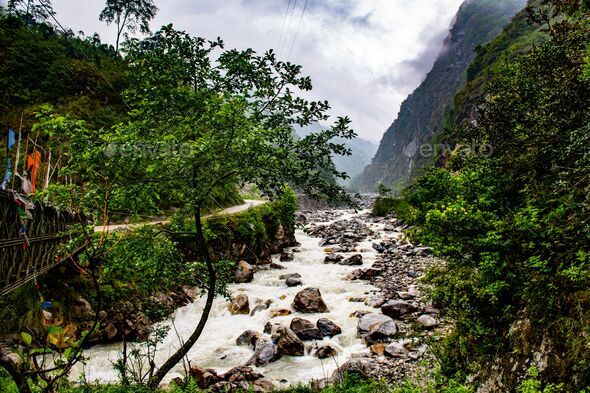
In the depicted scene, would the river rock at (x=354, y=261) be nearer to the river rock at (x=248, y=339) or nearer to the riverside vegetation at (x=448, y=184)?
the river rock at (x=248, y=339)

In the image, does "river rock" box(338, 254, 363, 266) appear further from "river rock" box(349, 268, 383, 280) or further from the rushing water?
"river rock" box(349, 268, 383, 280)

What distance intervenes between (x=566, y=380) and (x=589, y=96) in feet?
17.1

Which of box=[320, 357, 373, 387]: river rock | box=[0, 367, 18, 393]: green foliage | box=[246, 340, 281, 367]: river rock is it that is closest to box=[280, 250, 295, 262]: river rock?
box=[246, 340, 281, 367]: river rock

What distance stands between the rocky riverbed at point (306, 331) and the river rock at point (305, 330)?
0.04m

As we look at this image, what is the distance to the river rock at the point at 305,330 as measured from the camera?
11242 mm

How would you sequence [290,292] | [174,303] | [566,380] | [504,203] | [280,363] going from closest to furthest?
[566,380]
[504,203]
[280,363]
[174,303]
[290,292]

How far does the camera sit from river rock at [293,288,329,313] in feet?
45.1

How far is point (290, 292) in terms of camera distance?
54.7 ft

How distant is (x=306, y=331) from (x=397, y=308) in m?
3.70

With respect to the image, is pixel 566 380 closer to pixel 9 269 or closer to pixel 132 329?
pixel 9 269

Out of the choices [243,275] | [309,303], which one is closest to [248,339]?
[309,303]

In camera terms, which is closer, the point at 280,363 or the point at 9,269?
the point at 9,269

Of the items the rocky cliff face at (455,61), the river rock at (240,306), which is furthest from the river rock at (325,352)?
the rocky cliff face at (455,61)

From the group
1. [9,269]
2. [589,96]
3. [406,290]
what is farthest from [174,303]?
[589,96]
